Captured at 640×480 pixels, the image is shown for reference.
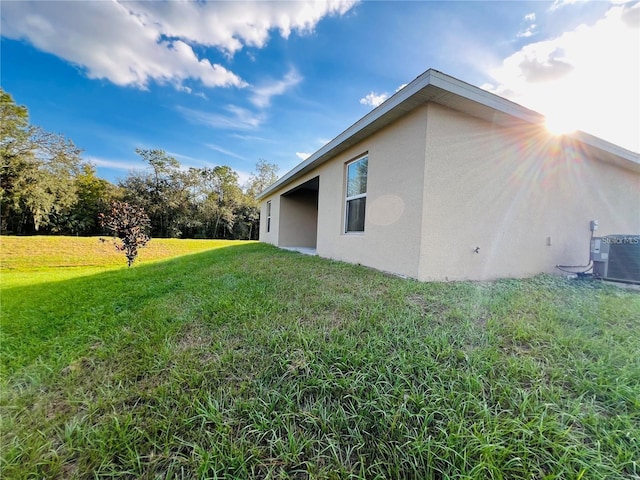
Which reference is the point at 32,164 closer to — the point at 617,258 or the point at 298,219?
the point at 298,219

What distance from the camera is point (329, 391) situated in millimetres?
1552

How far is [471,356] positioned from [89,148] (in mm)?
24570

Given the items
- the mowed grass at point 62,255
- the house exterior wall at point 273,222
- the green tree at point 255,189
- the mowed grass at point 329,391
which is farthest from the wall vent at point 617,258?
the green tree at point 255,189

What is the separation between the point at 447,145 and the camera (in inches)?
153

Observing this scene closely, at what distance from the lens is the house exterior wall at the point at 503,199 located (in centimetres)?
388

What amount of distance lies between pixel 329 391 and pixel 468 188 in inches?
153

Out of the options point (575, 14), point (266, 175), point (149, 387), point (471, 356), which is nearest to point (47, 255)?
point (149, 387)

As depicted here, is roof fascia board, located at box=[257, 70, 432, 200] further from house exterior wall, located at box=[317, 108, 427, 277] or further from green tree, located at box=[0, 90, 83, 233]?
green tree, located at box=[0, 90, 83, 233]

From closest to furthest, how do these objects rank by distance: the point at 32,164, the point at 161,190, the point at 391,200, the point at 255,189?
the point at 391,200
the point at 32,164
the point at 161,190
the point at 255,189

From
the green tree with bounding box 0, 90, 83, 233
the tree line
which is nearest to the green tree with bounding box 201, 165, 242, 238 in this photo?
the tree line

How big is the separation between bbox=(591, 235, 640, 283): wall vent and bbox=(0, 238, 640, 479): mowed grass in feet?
6.67

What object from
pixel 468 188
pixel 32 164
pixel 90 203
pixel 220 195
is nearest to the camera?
pixel 468 188

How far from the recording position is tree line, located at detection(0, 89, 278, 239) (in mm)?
15344

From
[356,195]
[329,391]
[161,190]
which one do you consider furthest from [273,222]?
[161,190]
